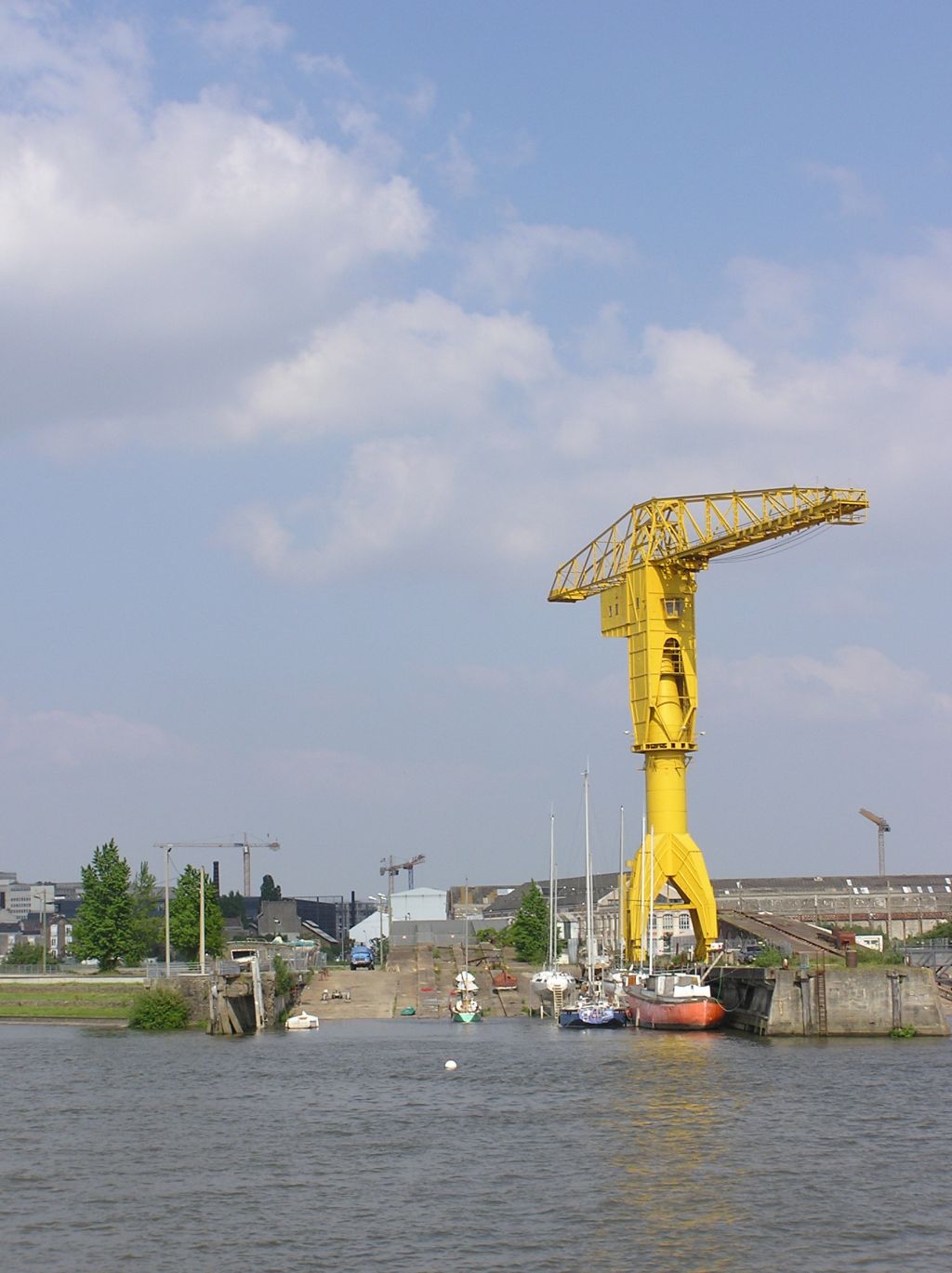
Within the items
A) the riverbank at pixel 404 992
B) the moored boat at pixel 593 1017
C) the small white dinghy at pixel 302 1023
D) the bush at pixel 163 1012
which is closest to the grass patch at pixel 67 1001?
the bush at pixel 163 1012

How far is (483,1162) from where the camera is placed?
35531 millimetres

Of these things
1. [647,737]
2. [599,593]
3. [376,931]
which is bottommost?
[376,931]

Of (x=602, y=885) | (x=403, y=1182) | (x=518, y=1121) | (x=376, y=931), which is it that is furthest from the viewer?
(x=376, y=931)

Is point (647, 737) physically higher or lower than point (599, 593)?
lower

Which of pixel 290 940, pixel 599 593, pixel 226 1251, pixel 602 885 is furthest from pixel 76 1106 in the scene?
pixel 602 885

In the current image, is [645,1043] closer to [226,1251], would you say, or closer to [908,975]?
[908,975]

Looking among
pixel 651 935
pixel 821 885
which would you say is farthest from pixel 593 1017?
pixel 821 885

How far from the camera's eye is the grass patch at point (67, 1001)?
8100 centimetres

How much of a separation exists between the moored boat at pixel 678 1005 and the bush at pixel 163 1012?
22.2 m

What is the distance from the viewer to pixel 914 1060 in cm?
5553

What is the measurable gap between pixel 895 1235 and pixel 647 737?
48569 mm

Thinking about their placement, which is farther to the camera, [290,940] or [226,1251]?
[290,940]

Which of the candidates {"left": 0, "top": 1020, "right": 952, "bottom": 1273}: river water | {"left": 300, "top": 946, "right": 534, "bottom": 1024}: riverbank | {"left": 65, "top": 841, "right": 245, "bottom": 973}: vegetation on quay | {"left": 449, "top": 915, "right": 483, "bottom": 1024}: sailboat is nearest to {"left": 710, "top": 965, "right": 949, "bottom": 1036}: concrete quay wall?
{"left": 0, "top": 1020, "right": 952, "bottom": 1273}: river water

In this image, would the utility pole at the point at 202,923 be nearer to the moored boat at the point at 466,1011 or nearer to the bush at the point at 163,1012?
the bush at the point at 163,1012
